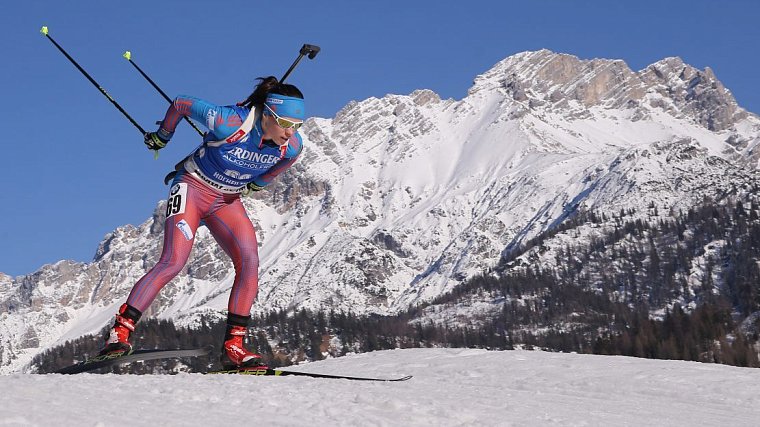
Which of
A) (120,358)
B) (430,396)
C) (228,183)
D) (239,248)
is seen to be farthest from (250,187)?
(430,396)

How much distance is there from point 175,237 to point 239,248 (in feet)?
2.59

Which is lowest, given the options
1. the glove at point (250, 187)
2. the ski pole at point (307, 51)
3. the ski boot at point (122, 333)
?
the ski boot at point (122, 333)

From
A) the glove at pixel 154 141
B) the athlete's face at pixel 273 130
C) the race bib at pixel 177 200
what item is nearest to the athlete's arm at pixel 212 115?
the athlete's face at pixel 273 130

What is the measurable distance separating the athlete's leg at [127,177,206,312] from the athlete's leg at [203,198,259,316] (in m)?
0.26

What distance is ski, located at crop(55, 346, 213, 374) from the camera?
29.6ft

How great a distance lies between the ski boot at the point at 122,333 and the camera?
9.38 metres

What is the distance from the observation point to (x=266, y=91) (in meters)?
10.0

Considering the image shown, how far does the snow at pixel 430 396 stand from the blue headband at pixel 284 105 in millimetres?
2865

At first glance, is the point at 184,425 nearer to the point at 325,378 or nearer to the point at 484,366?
the point at 325,378

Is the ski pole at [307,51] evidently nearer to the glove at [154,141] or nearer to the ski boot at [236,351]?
the glove at [154,141]

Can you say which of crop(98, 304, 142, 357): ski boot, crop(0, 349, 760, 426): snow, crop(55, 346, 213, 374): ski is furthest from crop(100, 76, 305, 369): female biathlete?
crop(0, 349, 760, 426): snow

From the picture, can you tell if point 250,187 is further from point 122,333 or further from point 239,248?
point 122,333

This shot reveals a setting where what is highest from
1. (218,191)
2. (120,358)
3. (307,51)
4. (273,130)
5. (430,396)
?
(307,51)

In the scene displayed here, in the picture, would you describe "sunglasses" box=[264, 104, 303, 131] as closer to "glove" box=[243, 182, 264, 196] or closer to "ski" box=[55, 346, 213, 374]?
"glove" box=[243, 182, 264, 196]
